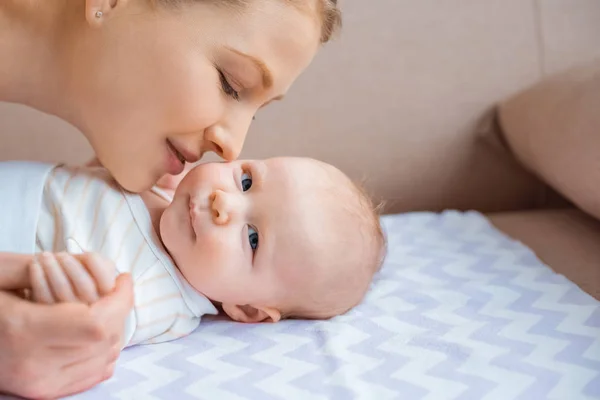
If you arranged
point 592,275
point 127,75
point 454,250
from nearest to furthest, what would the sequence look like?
1. point 127,75
2. point 592,275
3. point 454,250

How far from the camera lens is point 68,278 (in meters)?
0.85

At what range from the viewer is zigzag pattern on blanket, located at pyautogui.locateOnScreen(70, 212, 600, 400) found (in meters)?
0.91

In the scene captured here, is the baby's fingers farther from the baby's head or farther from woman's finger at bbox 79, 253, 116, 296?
the baby's head

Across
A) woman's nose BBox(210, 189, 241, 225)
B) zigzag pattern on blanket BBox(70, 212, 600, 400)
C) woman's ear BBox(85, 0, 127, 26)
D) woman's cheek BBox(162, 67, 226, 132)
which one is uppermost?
woman's ear BBox(85, 0, 127, 26)

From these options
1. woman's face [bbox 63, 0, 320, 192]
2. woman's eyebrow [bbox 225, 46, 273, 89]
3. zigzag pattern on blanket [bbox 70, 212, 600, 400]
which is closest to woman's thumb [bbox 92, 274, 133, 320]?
zigzag pattern on blanket [bbox 70, 212, 600, 400]

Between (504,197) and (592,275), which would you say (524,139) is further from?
(592,275)

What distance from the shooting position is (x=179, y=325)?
1.08 metres

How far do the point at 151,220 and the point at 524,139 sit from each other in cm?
95

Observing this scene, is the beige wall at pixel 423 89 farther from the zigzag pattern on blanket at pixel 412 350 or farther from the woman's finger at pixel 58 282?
the woman's finger at pixel 58 282

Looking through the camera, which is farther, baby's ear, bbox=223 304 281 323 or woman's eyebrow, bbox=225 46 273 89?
baby's ear, bbox=223 304 281 323

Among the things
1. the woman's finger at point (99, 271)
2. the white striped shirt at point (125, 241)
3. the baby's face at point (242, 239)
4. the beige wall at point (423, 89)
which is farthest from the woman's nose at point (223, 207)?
the beige wall at point (423, 89)

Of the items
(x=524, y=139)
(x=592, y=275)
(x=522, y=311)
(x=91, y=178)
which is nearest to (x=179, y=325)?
(x=91, y=178)

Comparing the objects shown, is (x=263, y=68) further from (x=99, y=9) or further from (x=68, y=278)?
(x=68, y=278)

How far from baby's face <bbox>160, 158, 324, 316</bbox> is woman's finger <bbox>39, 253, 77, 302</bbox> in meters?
0.26
